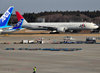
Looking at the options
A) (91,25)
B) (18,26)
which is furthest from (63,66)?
(91,25)

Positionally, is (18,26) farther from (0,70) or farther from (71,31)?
(0,70)

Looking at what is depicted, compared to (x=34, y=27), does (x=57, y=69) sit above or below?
below

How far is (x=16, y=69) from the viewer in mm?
33625

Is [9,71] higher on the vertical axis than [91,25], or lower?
lower

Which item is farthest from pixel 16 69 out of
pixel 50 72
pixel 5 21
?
pixel 5 21

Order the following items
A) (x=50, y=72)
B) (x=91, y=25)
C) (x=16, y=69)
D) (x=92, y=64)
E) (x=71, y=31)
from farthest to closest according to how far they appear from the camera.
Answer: (x=71, y=31)
(x=91, y=25)
(x=92, y=64)
(x=16, y=69)
(x=50, y=72)

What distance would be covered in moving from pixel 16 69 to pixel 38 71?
115 inches

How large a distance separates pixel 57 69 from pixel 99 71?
460cm

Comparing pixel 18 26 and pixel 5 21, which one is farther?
pixel 18 26

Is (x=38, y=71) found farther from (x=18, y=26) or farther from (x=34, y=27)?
(x=34, y=27)

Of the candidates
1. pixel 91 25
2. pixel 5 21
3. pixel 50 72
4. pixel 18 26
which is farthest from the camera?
pixel 91 25

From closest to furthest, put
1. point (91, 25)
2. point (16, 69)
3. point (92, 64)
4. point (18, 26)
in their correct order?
point (16, 69) → point (92, 64) → point (18, 26) → point (91, 25)

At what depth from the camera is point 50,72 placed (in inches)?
1238

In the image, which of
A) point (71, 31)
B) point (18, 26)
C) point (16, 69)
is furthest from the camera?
point (71, 31)
